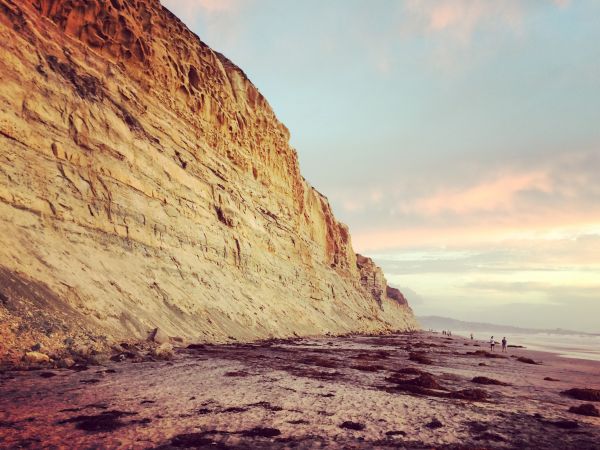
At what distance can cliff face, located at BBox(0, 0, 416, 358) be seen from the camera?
61.3 feet

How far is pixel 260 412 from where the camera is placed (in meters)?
9.38

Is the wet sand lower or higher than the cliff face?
lower

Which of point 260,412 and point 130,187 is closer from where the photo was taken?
point 260,412

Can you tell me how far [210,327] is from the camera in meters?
26.0

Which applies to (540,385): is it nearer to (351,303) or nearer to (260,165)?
(260,165)

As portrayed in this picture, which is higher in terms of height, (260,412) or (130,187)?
(130,187)

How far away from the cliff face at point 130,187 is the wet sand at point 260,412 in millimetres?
4846

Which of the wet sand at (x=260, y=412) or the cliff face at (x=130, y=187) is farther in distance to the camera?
the cliff face at (x=130, y=187)

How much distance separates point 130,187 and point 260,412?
2172 cm

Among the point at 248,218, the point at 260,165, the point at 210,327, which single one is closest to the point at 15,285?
the point at 210,327

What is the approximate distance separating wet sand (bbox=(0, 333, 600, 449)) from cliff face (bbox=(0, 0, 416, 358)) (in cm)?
485

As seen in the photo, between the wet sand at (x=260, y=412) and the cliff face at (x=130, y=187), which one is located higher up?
the cliff face at (x=130, y=187)

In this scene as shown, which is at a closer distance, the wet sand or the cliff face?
the wet sand

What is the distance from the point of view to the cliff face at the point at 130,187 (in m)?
18.7
